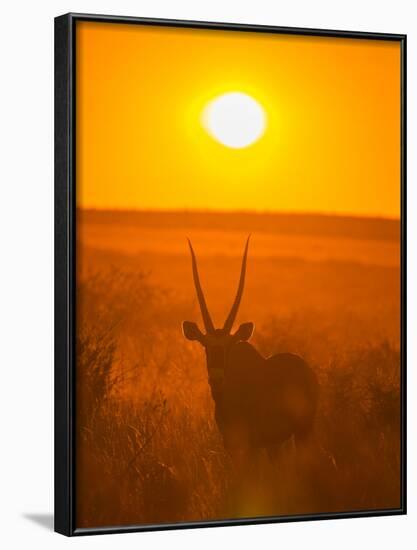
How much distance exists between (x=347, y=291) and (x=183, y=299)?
988 mm

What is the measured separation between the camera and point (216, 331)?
30.3 ft

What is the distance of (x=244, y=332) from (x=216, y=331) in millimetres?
168

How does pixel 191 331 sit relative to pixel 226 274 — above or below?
below

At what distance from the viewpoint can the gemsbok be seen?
364 inches

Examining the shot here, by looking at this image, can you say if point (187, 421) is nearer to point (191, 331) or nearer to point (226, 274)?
point (191, 331)

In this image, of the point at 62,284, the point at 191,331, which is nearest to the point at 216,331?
the point at 191,331

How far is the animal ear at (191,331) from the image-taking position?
9.18 metres

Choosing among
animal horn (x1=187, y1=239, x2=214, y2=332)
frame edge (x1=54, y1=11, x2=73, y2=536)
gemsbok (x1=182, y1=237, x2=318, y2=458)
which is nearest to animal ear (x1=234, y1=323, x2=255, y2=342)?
gemsbok (x1=182, y1=237, x2=318, y2=458)

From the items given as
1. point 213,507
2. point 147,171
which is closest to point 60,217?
point 147,171

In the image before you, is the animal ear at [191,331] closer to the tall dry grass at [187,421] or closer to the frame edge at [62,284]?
the tall dry grass at [187,421]

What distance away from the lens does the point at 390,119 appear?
31.7ft

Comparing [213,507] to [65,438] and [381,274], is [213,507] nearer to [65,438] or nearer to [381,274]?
[65,438]

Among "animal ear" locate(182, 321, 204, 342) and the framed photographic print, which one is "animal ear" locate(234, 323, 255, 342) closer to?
the framed photographic print

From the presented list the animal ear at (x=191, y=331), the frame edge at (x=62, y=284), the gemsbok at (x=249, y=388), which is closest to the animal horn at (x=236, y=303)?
the gemsbok at (x=249, y=388)
